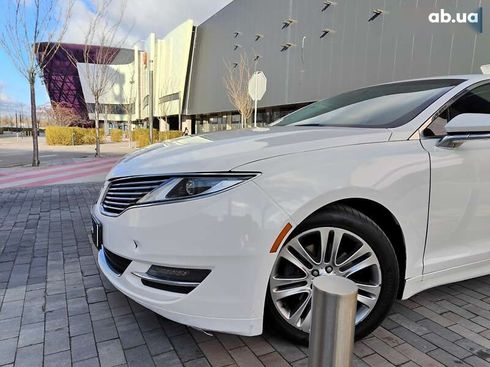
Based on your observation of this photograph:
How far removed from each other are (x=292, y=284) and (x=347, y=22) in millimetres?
14375

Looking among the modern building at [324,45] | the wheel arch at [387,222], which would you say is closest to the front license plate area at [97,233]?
the wheel arch at [387,222]

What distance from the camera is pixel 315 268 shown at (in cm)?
213

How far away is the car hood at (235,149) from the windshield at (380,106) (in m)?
0.29

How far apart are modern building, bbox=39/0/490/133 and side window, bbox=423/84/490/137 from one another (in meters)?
8.52

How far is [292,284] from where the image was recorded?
6.93 feet

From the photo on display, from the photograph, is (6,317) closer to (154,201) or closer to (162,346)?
(162,346)

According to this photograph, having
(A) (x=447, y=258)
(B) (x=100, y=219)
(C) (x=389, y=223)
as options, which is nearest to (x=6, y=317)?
(B) (x=100, y=219)

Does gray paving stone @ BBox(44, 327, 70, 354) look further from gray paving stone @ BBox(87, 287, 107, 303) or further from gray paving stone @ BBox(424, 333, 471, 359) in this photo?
gray paving stone @ BBox(424, 333, 471, 359)

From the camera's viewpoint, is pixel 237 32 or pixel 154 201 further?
pixel 237 32

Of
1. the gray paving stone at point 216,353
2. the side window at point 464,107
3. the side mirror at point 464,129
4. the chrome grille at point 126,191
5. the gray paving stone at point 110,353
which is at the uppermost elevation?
the side window at point 464,107

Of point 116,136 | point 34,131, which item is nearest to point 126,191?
point 34,131

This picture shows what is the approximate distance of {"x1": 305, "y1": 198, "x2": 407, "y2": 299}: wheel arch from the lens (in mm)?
2158

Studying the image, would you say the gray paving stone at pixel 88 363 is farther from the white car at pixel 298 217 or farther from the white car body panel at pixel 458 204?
the white car body panel at pixel 458 204

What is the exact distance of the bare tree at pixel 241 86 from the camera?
2108cm
